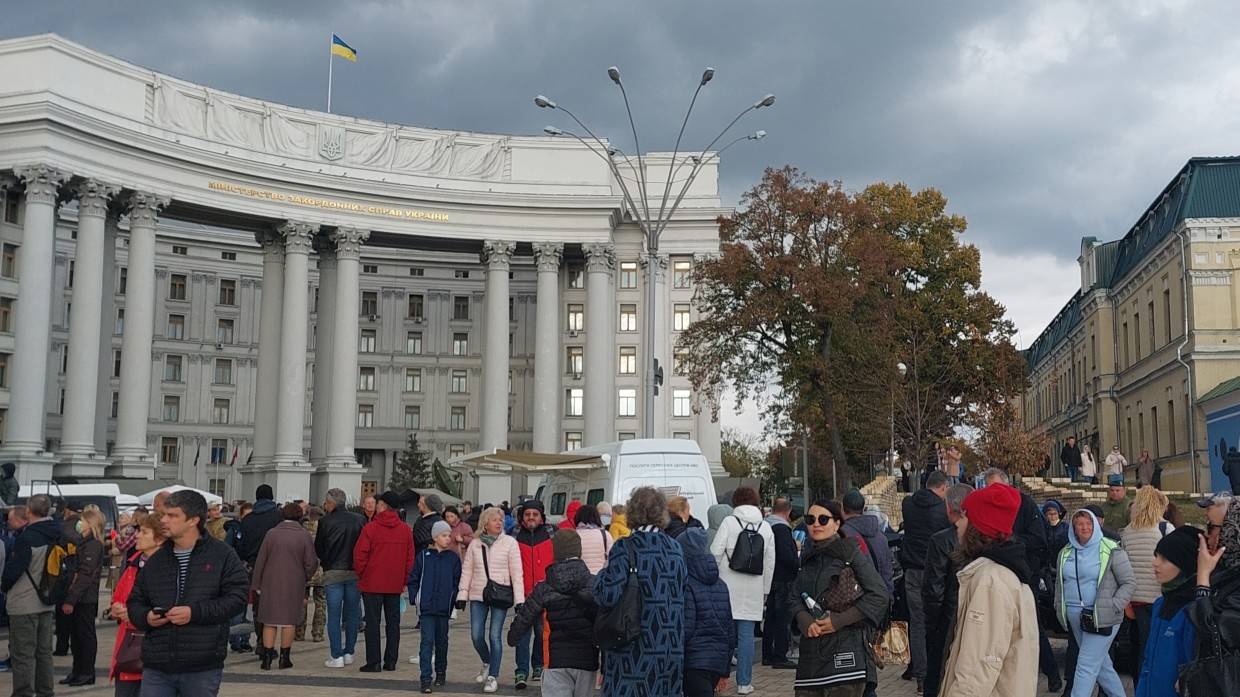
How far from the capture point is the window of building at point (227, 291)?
74.9m

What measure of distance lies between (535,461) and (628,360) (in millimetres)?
41308

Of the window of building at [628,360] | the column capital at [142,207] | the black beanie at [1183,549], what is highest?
the column capital at [142,207]

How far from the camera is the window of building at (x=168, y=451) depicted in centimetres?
7244

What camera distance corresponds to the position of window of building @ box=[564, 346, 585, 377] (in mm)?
72438

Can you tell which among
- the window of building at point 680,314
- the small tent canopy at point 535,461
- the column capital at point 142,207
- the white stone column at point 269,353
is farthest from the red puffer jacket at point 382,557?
the window of building at point 680,314

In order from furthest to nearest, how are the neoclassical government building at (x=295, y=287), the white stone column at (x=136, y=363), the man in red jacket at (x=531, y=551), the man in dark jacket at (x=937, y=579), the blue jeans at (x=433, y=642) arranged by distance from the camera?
the white stone column at (x=136, y=363) → the neoclassical government building at (x=295, y=287) → the blue jeans at (x=433, y=642) → the man in red jacket at (x=531, y=551) → the man in dark jacket at (x=937, y=579)

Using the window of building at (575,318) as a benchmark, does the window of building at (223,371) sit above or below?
below

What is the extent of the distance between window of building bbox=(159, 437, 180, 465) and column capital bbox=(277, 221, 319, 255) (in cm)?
2020

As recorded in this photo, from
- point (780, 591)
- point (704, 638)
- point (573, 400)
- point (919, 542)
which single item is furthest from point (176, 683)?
point (573, 400)

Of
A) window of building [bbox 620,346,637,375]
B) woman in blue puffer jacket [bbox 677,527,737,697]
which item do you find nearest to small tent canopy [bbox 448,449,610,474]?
woman in blue puffer jacket [bbox 677,527,737,697]

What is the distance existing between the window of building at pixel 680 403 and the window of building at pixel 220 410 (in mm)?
28437

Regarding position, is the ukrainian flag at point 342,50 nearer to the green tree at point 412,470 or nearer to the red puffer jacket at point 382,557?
the green tree at point 412,470

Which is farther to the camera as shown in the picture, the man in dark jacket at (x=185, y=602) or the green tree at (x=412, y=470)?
the green tree at (x=412, y=470)

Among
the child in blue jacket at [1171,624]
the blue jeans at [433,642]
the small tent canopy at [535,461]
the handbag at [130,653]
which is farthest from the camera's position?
the small tent canopy at [535,461]
